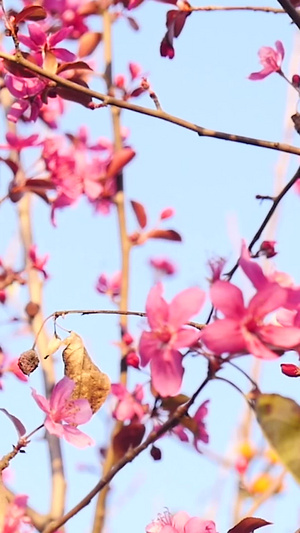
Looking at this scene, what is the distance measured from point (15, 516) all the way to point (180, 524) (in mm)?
278

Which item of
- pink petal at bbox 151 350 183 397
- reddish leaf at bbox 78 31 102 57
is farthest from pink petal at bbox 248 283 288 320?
reddish leaf at bbox 78 31 102 57

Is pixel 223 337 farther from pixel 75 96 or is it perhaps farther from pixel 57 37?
pixel 57 37

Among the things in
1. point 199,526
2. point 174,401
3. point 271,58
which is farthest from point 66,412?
point 271,58

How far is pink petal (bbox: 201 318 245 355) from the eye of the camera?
89cm

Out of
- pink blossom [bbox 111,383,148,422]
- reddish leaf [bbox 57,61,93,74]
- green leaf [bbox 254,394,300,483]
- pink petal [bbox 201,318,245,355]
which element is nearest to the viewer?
green leaf [bbox 254,394,300,483]

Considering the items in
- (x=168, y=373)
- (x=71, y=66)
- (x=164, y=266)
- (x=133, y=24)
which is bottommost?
(x=164, y=266)

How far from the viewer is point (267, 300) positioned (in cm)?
91

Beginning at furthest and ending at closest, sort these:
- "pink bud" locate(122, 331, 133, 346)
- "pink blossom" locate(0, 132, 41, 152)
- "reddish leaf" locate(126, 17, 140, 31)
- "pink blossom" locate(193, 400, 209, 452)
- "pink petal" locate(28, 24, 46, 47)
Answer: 1. "reddish leaf" locate(126, 17, 140, 31)
2. "pink blossom" locate(0, 132, 41, 152)
3. "pink bud" locate(122, 331, 133, 346)
4. "pink petal" locate(28, 24, 46, 47)
5. "pink blossom" locate(193, 400, 209, 452)

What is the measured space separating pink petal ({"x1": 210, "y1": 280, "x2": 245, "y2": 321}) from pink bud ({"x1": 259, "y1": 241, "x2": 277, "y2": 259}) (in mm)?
560

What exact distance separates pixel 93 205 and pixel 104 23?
0.59 metres

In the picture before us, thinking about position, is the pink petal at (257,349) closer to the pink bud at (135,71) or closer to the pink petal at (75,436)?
the pink petal at (75,436)

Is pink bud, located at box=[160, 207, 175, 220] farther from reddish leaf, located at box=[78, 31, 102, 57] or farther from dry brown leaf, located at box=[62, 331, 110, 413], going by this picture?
dry brown leaf, located at box=[62, 331, 110, 413]

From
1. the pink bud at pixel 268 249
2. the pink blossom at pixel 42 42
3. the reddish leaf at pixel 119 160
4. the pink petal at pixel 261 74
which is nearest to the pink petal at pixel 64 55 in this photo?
the pink blossom at pixel 42 42

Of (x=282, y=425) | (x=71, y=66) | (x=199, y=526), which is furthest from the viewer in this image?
(x=71, y=66)
